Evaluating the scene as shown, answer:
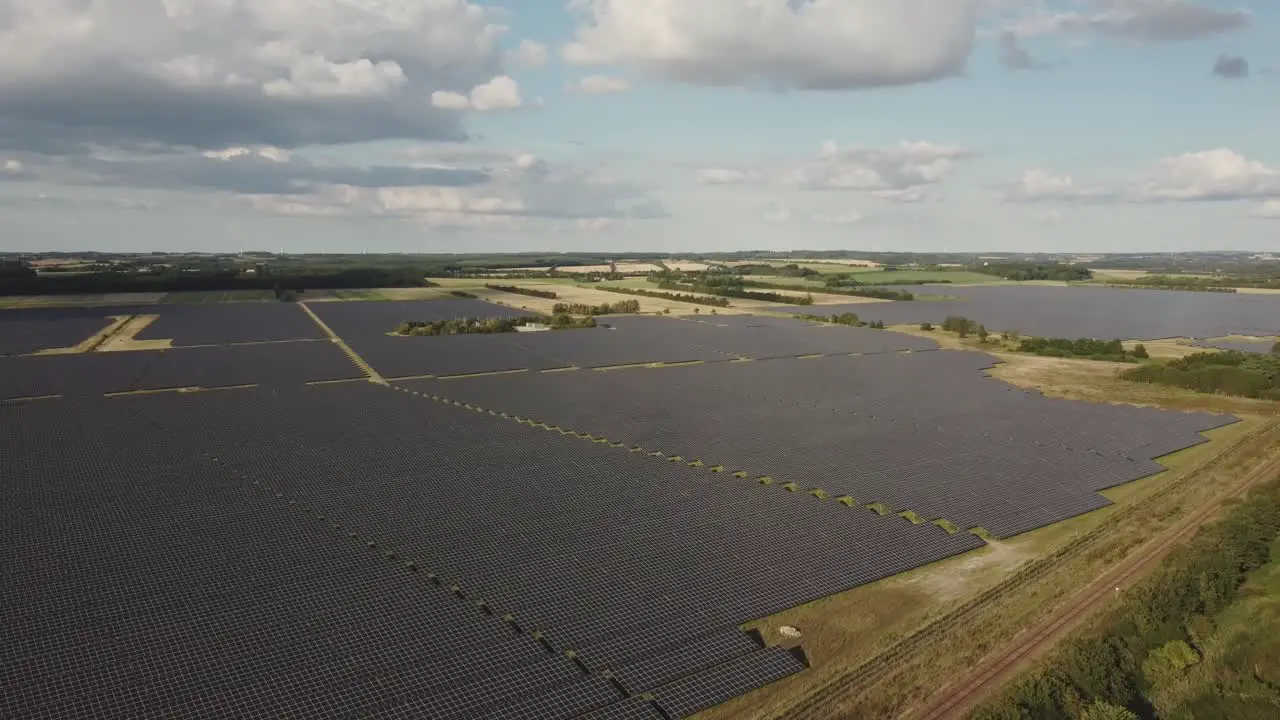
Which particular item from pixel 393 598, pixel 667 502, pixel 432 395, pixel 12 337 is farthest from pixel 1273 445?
pixel 12 337

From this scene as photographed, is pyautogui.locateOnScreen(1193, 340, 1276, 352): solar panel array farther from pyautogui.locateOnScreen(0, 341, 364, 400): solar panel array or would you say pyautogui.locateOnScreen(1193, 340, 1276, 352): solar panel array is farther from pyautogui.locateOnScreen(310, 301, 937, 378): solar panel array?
pyautogui.locateOnScreen(0, 341, 364, 400): solar panel array

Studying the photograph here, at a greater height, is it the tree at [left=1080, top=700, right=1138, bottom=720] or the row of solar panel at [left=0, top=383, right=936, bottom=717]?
the row of solar panel at [left=0, top=383, right=936, bottom=717]

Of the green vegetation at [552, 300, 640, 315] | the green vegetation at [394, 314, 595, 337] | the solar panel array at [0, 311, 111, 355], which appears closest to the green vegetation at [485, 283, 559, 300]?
the green vegetation at [552, 300, 640, 315]

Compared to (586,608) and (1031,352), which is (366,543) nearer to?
(586,608)

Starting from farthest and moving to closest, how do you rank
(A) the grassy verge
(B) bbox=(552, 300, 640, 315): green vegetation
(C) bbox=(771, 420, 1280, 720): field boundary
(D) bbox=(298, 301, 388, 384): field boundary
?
(B) bbox=(552, 300, 640, 315): green vegetation, (D) bbox=(298, 301, 388, 384): field boundary, (A) the grassy verge, (C) bbox=(771, 420, 1280, 720): field boundary

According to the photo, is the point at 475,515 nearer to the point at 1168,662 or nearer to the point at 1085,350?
the point at 1168,662

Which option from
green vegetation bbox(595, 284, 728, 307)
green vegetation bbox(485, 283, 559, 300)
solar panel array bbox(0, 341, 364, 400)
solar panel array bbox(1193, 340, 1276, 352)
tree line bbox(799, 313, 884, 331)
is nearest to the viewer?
solar panel array bbox(0, 341, 364, 400)

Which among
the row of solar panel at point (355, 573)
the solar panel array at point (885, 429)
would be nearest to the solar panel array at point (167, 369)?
the solar panel array at point (885, 429)
